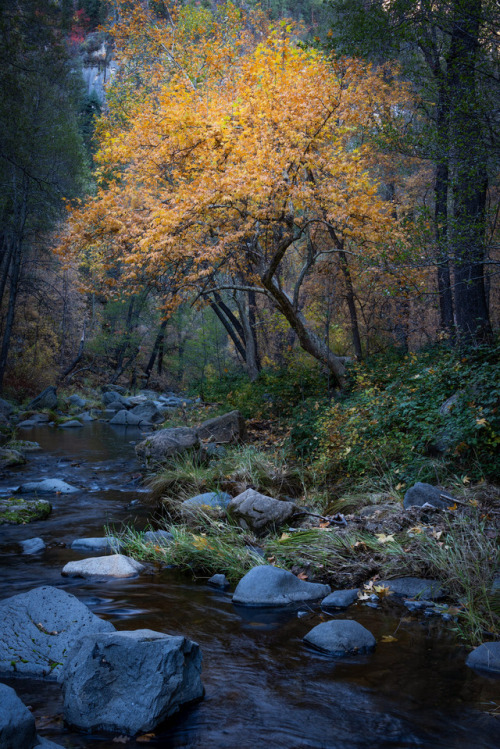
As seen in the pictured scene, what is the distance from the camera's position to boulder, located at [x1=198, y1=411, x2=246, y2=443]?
1107cm

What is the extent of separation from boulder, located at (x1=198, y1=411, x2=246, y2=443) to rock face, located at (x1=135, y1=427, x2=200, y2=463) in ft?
3.39

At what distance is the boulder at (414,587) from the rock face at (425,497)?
3.40 feet

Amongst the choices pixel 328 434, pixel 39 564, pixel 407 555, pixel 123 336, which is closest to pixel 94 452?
pixel 328 434

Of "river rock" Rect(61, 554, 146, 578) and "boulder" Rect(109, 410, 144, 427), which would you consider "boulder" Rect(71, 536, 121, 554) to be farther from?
"boulder" Rect(109, 410, 144, 427)

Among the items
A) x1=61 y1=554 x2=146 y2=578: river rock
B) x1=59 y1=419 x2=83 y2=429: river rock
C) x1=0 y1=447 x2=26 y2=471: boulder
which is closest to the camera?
x1=61 y1=554 x2=146 y2=578: river rock

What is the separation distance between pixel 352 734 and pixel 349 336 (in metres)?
15.5

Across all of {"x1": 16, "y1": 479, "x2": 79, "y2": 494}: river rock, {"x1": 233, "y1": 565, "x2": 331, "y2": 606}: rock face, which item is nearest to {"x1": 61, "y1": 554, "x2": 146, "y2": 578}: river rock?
{"x1": 233, "y1": 565, "x2": 331, "y2": 606}: rock face

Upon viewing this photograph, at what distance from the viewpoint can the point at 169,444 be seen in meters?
9.78

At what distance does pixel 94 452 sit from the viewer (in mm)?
13039

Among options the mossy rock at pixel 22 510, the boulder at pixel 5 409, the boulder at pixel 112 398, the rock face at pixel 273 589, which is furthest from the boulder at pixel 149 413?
the rock face at pixel 273 589

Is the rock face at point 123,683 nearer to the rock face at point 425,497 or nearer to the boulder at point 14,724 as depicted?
the boulder at point 14,724

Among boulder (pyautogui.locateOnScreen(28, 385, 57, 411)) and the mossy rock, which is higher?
boulder (pyautogui.locateOnScreen(28, 385, 57, 411))

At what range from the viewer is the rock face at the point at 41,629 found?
3.19m

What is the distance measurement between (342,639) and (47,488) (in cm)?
651
